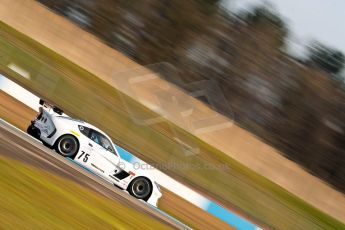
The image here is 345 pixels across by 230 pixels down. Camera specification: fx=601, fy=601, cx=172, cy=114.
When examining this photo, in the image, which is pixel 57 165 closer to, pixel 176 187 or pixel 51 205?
pixel 51 205

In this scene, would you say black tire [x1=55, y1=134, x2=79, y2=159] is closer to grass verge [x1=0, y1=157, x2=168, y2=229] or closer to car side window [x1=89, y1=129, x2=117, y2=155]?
car side window [x1=89, y1=129, x2=117, y2=155]

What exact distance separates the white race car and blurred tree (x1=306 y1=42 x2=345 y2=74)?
14.4 meters

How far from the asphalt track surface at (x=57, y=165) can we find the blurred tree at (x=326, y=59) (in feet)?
49.9

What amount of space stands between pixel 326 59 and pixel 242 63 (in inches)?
182

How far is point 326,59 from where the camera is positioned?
88.1 feet

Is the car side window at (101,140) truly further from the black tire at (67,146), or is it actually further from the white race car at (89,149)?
the black tire at (67,146)

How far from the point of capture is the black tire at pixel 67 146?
1258 centimetres

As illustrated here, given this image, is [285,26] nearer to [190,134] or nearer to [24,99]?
[190,134]

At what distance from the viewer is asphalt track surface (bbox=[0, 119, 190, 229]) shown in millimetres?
10695

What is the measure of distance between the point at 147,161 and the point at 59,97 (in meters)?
3.23

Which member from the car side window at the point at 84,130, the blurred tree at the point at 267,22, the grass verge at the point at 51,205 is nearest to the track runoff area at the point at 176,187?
the car side window at the point at 84,130

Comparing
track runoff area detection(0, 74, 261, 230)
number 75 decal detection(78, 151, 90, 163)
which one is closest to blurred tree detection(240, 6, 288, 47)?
track runoff area detection(0, 74, 261, 230)

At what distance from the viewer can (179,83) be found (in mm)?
20734

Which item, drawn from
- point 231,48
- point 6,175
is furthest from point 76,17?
point 6,175
